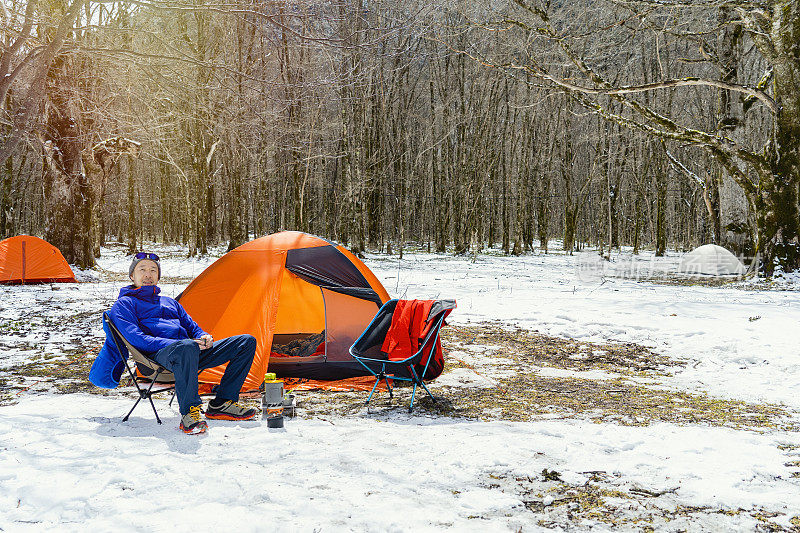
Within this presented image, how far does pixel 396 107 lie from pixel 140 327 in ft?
89.7

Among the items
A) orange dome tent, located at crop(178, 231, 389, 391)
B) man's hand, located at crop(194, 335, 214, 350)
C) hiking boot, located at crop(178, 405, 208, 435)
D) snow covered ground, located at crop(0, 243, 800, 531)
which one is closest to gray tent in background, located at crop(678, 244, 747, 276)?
snow covered ground, located at crop(0, 243, 800, 531)

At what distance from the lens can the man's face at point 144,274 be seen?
4395 mm

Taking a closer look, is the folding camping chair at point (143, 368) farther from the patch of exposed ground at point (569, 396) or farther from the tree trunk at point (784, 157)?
the tree trunk at point (784, 157)

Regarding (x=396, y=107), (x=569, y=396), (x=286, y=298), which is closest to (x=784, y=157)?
(x=569, y=396)

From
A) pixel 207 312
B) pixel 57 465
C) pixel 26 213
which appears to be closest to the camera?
pixel 57 465

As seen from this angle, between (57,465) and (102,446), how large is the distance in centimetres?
36

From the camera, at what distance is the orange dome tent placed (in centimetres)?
586

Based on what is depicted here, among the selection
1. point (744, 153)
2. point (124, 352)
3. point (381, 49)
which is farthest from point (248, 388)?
point (381, 49)

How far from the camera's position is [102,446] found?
11.7ft

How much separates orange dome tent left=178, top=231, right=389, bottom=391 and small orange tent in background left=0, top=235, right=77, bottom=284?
8657 mm

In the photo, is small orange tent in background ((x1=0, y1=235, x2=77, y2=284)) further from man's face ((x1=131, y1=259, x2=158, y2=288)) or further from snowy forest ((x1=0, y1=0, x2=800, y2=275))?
man's face ((x1=131, y1=259, x2=158, y2=288))

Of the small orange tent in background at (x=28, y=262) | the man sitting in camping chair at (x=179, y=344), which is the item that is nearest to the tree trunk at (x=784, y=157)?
the man sitting in camping chair at (x=179, y=344)

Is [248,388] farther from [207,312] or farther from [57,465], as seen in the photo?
[57,465]

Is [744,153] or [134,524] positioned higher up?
[744,153]
